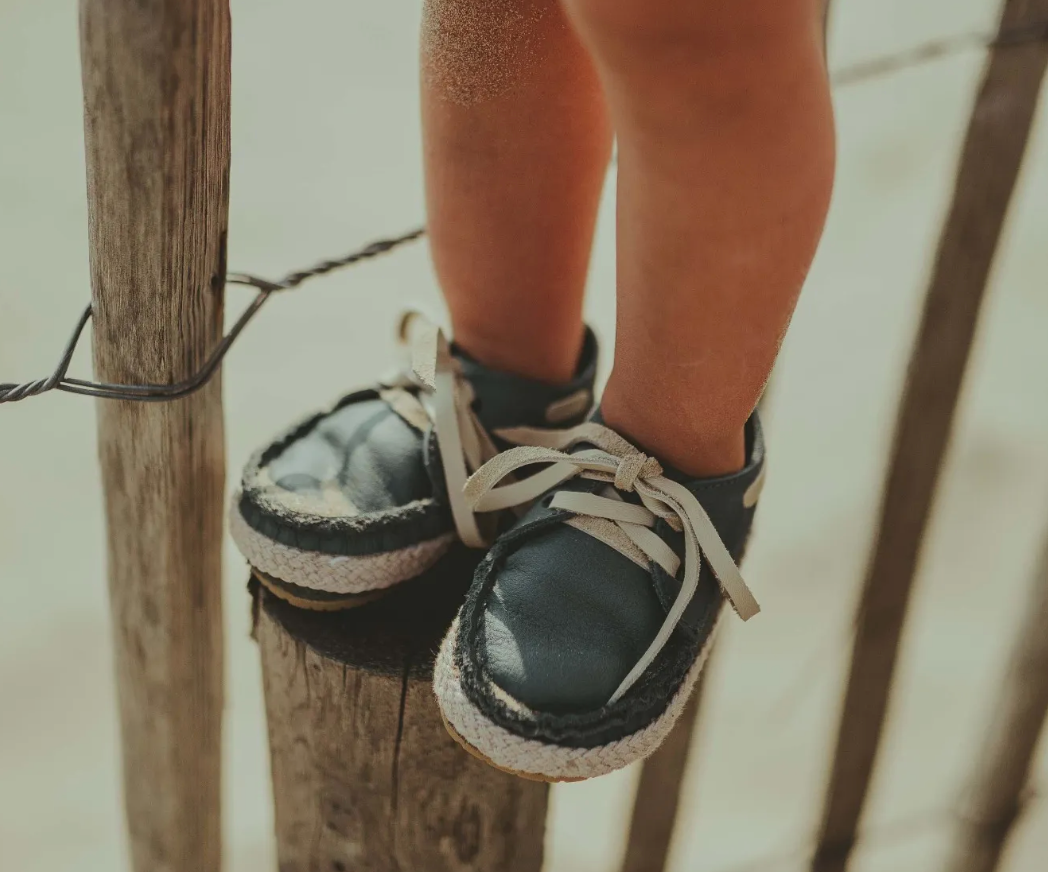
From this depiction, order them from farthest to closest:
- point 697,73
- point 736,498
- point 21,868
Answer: point 21,868 → point 736,498 → point 697,73

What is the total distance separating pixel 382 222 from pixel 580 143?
2.33 meters

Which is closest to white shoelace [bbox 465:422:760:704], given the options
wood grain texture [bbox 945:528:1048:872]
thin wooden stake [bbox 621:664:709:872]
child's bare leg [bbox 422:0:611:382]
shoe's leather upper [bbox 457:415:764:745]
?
shoe's leather upper [bbox 457:415:764:745]

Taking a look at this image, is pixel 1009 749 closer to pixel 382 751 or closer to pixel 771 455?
pixel 382 751

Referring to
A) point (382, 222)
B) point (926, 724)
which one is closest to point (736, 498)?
point (926, 724)

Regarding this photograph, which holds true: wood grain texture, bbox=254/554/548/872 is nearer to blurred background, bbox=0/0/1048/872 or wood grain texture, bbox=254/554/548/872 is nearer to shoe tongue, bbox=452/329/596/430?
shoe tongue, bbox=452/329/596/430

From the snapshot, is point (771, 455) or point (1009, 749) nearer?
point (1009, 749)

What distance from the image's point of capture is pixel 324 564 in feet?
1.93

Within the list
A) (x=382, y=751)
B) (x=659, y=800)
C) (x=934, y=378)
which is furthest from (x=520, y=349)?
(x=659, y=800)

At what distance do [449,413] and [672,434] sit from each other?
129 millimetres

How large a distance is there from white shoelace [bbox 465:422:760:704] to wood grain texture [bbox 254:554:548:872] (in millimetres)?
99

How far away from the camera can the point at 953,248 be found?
2.76 ft

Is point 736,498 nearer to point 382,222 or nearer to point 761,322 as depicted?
point 761,322

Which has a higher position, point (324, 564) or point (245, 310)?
point (245, 310)

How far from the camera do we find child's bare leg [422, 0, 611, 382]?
23.6 inches
